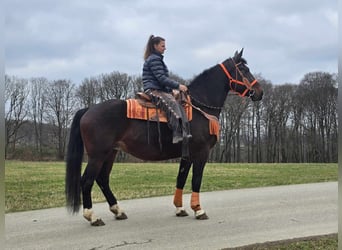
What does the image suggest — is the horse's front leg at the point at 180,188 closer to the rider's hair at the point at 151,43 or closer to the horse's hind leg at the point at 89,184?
the horse's hind leg at the point at 89,184

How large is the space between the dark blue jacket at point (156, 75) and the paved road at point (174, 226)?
2.32 metres

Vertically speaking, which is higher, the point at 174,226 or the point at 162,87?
the point at 162,87

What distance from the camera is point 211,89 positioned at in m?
7.19

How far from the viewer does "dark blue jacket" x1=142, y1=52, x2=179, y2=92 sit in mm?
6492

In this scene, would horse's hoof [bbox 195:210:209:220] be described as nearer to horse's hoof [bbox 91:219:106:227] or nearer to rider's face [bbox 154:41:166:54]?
horse's hoof [bbox 91:219:106:227]

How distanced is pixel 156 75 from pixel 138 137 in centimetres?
109

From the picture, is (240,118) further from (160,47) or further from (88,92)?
(160,47)

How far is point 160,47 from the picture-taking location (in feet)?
21.7

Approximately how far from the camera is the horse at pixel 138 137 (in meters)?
6.14

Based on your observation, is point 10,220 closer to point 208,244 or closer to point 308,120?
point 208,244

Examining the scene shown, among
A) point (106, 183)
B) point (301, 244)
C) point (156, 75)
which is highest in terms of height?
point (156, 75)

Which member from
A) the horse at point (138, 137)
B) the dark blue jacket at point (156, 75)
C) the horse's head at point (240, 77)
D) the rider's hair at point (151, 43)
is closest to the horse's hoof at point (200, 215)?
the horse at point (138, 137)

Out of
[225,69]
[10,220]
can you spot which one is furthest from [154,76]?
[10,220]

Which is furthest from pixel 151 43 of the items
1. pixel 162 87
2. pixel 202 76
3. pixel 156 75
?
pixel 202 76
